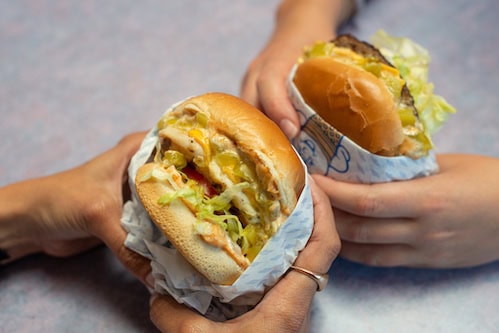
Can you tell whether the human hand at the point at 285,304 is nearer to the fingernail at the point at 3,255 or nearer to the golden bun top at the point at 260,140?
the golden bun top at the point at 260,140

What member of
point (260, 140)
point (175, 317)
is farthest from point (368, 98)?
point (175, 317)

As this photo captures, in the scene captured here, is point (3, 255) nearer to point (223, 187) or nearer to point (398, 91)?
point (223, 187)

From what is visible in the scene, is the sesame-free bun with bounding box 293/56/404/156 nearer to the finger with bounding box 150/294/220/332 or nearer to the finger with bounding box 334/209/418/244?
the finger with bounding box 334/209/418/244

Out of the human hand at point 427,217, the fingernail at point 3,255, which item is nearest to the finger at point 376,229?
the human hand at point 427,217

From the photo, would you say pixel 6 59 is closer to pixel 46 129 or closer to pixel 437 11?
pixel 46 129

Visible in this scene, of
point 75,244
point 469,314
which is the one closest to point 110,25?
point 75,244

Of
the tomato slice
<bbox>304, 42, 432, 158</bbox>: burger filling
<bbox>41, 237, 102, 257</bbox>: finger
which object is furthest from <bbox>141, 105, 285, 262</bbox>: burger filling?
<bbox>41, 237, 102, 257</bbox>: finger
